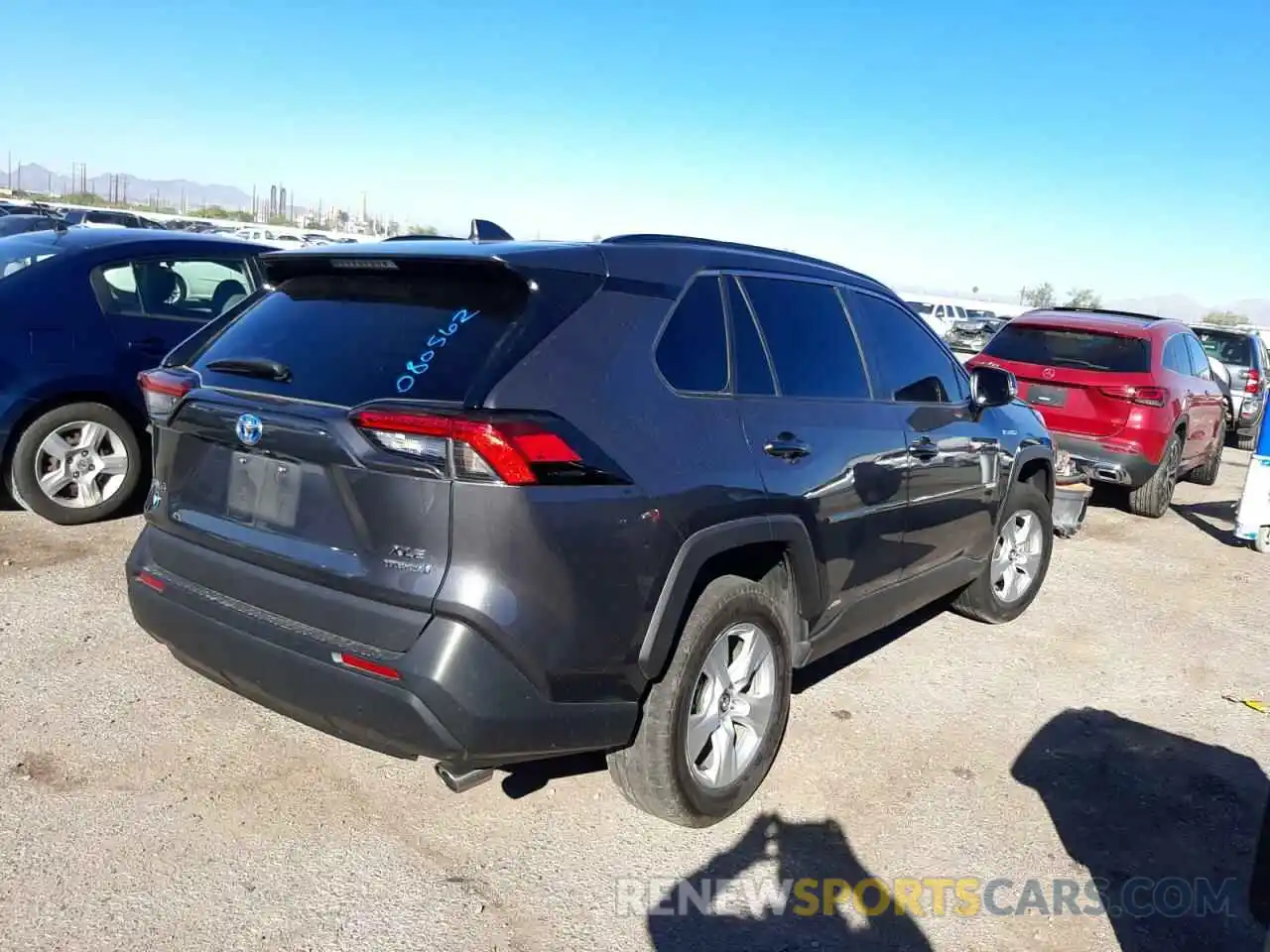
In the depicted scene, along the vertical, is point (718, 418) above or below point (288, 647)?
above

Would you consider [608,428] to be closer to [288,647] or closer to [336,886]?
[288,647]

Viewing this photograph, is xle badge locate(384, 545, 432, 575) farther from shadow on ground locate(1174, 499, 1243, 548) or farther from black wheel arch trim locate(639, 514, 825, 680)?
shadow on ground locate(1174, 499, 1243, 548)

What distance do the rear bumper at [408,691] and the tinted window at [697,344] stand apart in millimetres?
1006

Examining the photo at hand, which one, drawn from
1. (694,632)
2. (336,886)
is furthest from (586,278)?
(336,886)

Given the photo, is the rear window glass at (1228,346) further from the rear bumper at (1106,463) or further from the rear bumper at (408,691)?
the rear bumper at (408,691)

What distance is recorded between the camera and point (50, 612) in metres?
4.59

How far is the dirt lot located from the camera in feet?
9.02

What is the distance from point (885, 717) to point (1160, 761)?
1.12 metres

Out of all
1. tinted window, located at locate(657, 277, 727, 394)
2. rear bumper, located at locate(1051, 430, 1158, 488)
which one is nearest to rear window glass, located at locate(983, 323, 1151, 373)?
rear bumper, located at locate(1051, 430, 1158, 488)

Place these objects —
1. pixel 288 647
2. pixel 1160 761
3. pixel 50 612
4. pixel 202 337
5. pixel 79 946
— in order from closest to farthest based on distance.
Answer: pixel 79 946
pixel 288 647
pixel 202 337
pixel 1160 761
pixel 50 612

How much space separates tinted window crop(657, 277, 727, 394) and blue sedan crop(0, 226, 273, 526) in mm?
4138

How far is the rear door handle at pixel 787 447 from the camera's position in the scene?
10.8 feet

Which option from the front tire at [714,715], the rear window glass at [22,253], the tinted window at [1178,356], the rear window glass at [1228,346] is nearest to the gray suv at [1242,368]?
the rear window glass at [1228,346]

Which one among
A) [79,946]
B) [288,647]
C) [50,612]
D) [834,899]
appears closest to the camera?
[79,946]
